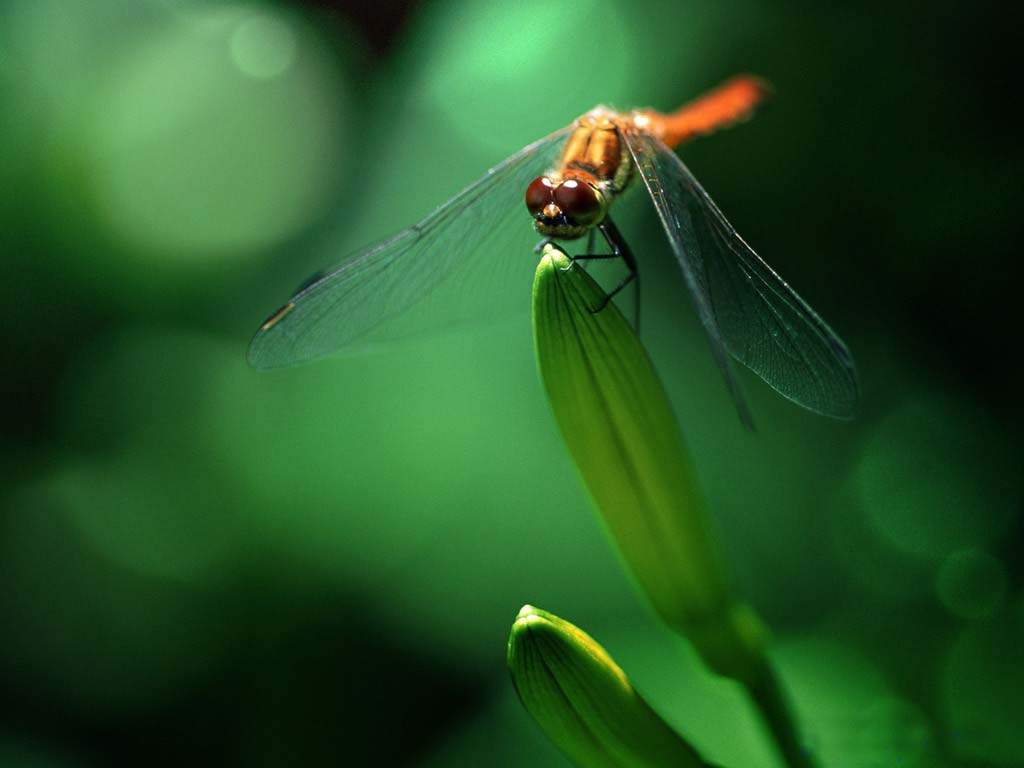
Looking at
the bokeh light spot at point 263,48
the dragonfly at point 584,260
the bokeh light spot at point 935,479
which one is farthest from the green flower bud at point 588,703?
the bokeh light spot at point 263,48

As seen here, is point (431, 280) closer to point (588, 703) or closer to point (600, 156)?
point (600, 156)

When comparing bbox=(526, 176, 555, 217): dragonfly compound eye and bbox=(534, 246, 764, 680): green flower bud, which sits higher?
bbox=(526, 176, 555, 217): dragonfly compound eye

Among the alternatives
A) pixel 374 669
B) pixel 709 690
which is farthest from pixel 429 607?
pixel 709 690

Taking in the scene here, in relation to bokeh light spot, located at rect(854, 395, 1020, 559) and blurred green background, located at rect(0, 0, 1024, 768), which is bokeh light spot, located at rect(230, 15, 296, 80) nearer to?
blurred green background, located at rect(0, 0, 1024, 768)

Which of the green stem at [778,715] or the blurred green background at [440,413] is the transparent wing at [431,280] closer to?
the blurred green background at [440,413]

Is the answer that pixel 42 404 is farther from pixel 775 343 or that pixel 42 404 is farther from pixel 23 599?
pixel 775 343

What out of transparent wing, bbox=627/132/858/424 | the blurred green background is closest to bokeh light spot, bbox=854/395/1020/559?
the blurred green background

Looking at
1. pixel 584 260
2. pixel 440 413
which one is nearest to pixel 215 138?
pixel 440 413
